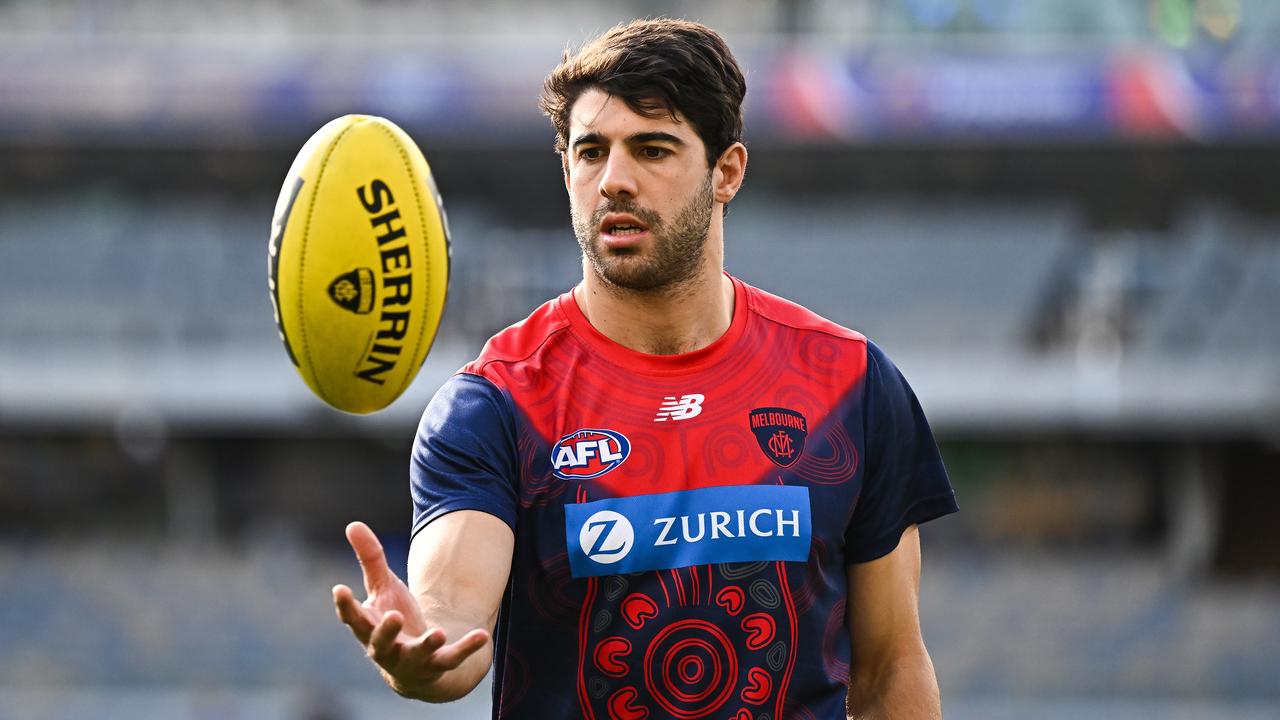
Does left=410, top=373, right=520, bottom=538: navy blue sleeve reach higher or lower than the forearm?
higher

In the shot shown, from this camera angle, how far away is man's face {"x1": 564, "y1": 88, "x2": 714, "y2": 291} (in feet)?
8.68

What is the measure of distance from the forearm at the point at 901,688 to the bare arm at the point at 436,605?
2.67 feet

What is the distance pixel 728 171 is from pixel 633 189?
286 mm

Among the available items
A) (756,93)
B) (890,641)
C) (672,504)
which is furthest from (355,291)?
(756,93)

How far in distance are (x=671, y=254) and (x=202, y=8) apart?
61.0ft

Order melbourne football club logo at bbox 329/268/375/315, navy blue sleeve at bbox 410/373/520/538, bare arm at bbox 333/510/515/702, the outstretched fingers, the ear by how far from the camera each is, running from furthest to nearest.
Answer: melbourne football club logo at bbox 329/268/375/315
the ear
navy blue sleeve at bbox 410/373/520/538
bare arm at bbox 333/510/515/702
the outstretched fingers

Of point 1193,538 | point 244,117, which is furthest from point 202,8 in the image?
point 1193,538

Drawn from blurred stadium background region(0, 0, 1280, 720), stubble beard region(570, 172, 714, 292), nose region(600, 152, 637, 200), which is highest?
nose region(600, 152, 637, 200)

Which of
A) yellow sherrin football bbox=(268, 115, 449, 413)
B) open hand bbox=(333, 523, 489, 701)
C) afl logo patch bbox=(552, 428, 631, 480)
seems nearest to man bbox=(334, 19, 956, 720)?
afl logo patch bbox=(552, 428, 631, 480)

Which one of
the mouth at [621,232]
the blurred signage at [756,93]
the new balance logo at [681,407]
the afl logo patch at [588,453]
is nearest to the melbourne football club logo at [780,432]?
the new balance logo at [681,407]

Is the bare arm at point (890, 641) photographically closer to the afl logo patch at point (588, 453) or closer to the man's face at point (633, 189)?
the afl logo patch at point (588, 453)

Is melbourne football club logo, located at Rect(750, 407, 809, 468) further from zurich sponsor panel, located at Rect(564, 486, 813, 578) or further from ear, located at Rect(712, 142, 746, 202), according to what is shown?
ear, located at Rect(712, 142, 746, 202)

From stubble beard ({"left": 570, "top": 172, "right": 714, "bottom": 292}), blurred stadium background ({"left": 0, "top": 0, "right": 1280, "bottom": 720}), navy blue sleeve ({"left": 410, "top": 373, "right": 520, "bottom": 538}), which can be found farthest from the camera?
blurred stadium background ({"left": 0, "top": 0, "right": 1280, "bottom": 720})

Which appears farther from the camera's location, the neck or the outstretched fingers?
the neck
